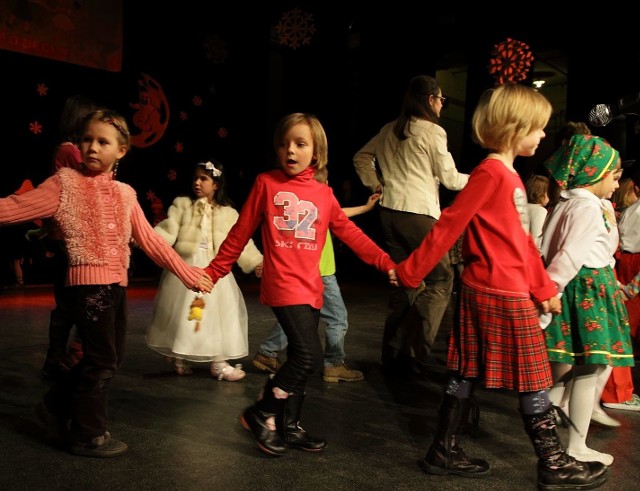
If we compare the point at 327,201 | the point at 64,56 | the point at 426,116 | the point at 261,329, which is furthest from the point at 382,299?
the point at 327,201

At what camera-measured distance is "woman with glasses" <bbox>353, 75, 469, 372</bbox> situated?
383cm

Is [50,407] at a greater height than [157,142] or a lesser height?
lesser

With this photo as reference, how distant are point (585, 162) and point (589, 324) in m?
0.64

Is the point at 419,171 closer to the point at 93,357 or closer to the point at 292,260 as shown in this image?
the point at 292,260

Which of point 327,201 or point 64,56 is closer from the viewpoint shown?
point 327,201

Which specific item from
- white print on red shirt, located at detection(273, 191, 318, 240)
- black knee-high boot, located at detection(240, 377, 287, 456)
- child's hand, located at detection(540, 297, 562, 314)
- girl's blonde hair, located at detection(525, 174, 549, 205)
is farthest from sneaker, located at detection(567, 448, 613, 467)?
girl's blonde hair, located at detection(525, 174, 549, 205)

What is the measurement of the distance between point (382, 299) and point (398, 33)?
371cm

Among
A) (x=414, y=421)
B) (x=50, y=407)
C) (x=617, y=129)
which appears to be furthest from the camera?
(x=617, y=129)

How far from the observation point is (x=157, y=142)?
31.4ft

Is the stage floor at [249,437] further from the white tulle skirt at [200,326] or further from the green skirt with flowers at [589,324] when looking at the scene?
the green skirt with flowers at [589,324]

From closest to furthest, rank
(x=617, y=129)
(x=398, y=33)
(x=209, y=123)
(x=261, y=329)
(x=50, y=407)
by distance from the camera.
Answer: (x=50, y=407), (x=617, y=129), (x=261, y=329), (x=398, y=33), (x=209, y=123)

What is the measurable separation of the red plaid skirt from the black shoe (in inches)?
29.8

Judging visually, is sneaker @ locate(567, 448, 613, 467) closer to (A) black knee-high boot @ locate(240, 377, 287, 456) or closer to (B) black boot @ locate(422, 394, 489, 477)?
(B) black boot @ locate(422, 394, 489, 477)

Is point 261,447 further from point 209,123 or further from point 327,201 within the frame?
point 209,123
